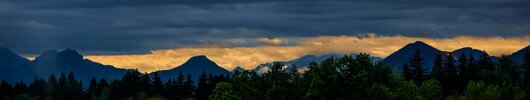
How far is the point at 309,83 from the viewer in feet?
373

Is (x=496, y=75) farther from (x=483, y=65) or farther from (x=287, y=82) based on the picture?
(x=287, y=82)

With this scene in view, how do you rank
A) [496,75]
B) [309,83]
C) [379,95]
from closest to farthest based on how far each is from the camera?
[379,95] → [309,83] → [496,75]

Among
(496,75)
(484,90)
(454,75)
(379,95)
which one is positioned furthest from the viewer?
(454,75)

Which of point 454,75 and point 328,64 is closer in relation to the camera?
point 328,64

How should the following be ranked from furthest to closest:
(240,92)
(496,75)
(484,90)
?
(496,75) → (484,90) → (240,92)

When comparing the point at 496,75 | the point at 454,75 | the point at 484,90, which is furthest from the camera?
the point at 454,75

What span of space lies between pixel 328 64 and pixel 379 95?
8511mm

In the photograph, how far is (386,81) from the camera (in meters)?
108

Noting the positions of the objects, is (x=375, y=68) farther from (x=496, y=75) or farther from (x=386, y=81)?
(x=496, y=75)

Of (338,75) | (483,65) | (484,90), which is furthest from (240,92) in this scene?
(483,65)

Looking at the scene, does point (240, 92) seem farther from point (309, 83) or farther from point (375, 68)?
point (375, 68)

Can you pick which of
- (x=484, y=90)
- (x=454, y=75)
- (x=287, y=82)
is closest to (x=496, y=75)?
(x=454, y=75)

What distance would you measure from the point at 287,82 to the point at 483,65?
74.7 m

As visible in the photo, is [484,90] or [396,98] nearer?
[396,98]
